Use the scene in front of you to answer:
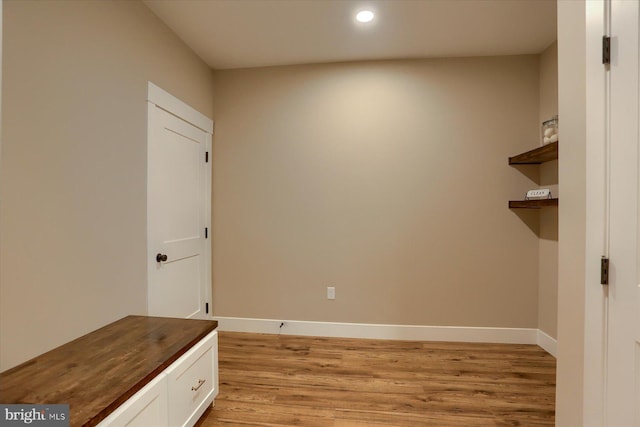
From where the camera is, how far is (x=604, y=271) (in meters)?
1.07

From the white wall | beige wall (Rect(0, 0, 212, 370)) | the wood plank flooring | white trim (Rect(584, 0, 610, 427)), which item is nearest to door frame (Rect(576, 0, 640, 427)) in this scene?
white trim (Rect(584, 0, 610, 427))

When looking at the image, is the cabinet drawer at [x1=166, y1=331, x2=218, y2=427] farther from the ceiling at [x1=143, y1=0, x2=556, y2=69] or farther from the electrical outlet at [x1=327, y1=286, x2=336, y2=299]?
the ceiling at [x1=143, y1=0, x2=556, y2=69]

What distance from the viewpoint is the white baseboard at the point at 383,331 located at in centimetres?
291

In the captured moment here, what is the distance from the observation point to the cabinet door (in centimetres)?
112

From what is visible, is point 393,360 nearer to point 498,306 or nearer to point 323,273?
point 323,273

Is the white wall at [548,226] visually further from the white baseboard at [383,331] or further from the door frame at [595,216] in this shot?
the door frame at [595,216]

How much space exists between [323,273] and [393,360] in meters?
1.02

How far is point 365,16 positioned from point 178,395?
2763 millimetres

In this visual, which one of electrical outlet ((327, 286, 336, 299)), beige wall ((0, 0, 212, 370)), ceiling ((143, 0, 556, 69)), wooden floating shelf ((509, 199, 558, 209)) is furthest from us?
electrical outlet ((327, 286, 336, 299))

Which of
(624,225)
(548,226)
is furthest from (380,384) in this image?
(548,226)

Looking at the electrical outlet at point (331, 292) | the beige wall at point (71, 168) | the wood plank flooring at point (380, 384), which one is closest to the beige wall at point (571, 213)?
the wood plank flooring at point (380, 384)

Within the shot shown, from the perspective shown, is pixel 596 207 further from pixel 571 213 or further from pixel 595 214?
pixel 571 213

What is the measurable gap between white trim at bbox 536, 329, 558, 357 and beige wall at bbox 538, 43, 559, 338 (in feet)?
0.12

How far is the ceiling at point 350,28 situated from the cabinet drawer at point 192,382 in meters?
2.33
